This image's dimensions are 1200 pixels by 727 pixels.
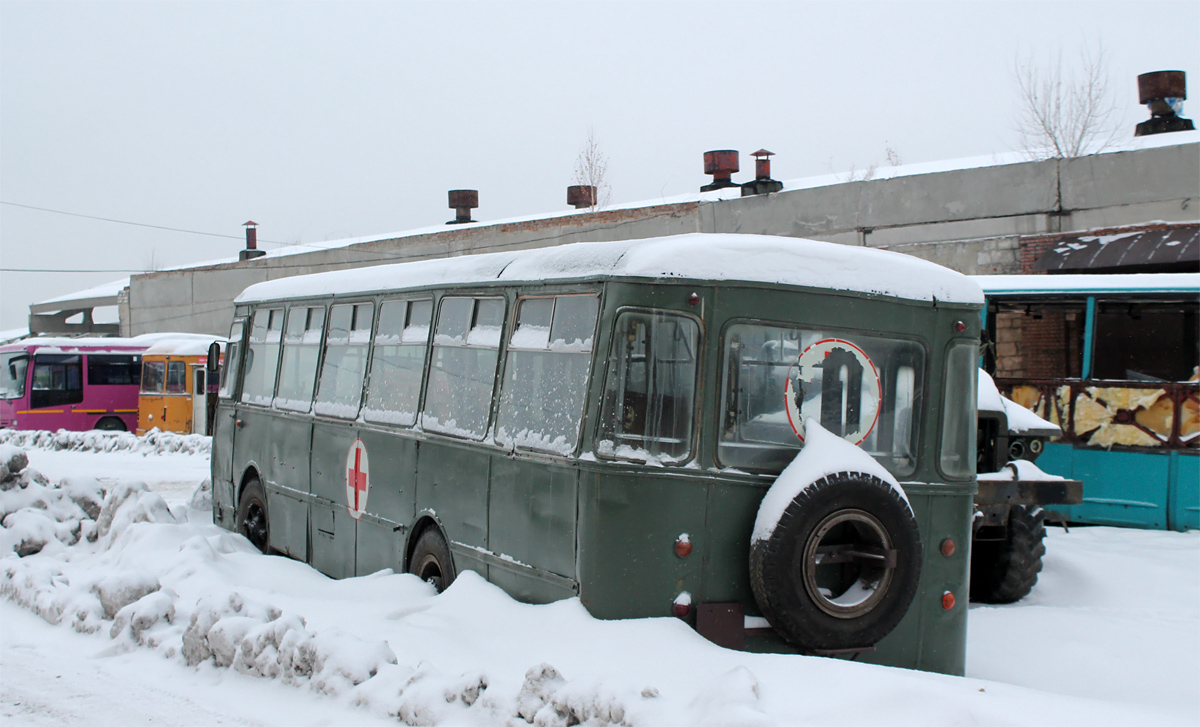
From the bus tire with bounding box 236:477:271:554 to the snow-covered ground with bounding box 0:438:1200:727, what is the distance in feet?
4.08

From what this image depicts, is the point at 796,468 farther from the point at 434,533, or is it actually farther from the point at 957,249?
the point at 957,249

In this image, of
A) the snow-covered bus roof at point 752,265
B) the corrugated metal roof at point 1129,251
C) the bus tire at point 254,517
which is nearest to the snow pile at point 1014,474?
the snow-covered bus roof at point 752,265

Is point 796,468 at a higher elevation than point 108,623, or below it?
higher

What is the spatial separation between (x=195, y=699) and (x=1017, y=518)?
23.3ft

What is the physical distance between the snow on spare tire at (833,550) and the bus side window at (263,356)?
656cm

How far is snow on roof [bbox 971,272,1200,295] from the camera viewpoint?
12.7m

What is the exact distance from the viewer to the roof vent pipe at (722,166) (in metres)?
31.4

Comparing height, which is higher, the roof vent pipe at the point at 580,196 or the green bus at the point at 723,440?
the roof vent pipe at the point at 580,196

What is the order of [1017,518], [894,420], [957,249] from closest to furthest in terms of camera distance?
[894,420], [1017,518], [957,249]

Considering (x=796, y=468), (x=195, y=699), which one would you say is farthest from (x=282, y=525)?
(x=796, y=468)

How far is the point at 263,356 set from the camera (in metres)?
11.2

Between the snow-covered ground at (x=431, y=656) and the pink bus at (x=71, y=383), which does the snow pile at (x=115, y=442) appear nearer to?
the pink bus at (x=71, y=383)

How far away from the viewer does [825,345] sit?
6.04 m

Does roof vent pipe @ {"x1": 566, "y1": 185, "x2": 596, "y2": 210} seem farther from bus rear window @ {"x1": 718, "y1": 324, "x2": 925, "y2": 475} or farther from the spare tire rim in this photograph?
the spare tire rim
